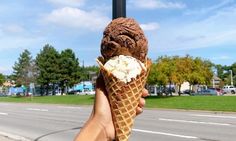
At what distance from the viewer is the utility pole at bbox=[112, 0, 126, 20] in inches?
115

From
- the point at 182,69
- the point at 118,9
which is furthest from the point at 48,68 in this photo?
the point at 118,9

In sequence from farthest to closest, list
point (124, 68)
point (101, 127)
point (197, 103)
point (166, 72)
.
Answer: point (166, 72)
point (197, 103)
point (124, 68)
point (101, 127)

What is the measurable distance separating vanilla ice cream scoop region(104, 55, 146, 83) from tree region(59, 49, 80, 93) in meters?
93.7

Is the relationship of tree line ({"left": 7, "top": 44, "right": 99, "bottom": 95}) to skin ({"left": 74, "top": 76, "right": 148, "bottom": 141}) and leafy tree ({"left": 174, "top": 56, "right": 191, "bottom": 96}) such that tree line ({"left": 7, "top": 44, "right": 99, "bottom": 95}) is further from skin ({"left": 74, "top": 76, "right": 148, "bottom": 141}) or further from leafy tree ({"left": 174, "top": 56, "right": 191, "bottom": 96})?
skin ({"left": 74, "top": 76, "right": 148, "bottom": 141})

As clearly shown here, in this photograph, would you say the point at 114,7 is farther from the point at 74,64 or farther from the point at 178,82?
the point at 74,64

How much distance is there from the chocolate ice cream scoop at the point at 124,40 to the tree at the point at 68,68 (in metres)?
93.7

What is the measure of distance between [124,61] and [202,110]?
1084 inches

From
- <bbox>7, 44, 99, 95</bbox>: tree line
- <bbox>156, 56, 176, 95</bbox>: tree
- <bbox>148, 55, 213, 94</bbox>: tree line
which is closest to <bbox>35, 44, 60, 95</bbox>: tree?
<bbox>7, 44, 99, 95</bbox>: tree line

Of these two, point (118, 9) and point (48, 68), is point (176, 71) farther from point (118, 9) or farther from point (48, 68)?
point (48, 68)

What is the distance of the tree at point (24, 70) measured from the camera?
295ft

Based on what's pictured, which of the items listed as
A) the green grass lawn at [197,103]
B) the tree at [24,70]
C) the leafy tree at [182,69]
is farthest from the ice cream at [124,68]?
the tree at [24,70]

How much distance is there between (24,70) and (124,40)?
91.1 m

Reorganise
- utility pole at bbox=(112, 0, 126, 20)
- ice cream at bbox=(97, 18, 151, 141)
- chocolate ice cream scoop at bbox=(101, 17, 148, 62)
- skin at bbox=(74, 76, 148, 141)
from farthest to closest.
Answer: utility pole at bbox=(112, 0, 126, 20) < chocolate ice cream scoop at bbox=(101, 17, 148, 62) < ice cream at bbox=(97, 18, 151, 141) < skin at bbox=(74, 76, 148, 141)

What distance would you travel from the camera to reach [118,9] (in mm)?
2938
